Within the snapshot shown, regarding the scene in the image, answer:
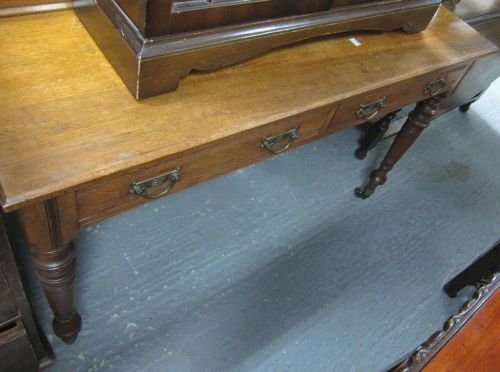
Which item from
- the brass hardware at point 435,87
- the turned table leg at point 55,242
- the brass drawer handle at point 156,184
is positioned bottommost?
the turned table leg at point 55,242

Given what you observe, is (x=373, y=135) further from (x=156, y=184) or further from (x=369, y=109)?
(x=156, y=184)

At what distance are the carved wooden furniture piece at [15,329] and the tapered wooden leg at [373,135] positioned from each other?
1469mm

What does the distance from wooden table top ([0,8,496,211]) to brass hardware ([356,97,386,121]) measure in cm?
11

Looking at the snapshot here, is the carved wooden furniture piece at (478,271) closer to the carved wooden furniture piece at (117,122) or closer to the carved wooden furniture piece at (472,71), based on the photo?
the carved wooden furniture piece at (472,71)

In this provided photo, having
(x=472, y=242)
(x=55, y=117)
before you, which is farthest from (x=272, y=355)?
(x=472, y=242)

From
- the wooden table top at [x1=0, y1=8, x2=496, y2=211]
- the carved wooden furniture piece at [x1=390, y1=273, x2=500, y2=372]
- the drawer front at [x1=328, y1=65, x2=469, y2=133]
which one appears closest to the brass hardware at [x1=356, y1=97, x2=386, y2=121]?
the drawer front at [x1=328, y1=65, x2=469, y2=133]

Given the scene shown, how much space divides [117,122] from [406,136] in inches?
47.0

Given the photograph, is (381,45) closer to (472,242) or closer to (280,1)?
(280,1)

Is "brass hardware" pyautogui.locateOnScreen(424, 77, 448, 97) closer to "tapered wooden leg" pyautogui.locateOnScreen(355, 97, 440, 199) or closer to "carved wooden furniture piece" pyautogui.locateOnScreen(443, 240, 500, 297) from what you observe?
"tapered wooden leg" pyautogui.locateOnScreen(355, 97, 440, 199)

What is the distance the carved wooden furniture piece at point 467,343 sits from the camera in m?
0.76

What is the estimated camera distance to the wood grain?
0.83 m

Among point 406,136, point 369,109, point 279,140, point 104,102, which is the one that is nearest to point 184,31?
point 104,102

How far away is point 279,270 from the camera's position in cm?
148

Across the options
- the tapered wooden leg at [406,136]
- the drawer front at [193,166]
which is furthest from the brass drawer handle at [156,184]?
the tapered wooden leg at [406,136]
